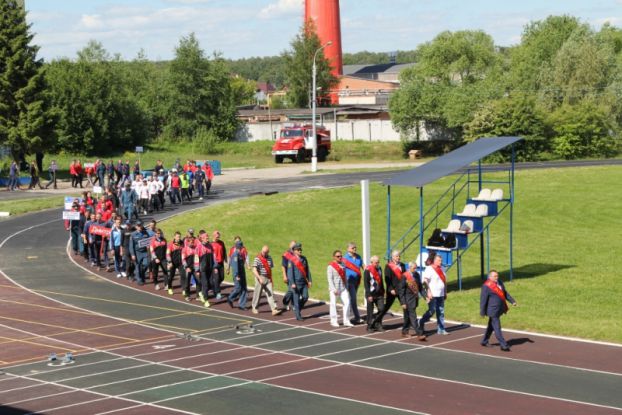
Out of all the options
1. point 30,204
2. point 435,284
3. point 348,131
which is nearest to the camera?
point 435,284

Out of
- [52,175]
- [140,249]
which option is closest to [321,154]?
[52,175]

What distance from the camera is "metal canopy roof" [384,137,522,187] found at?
24.4 meters

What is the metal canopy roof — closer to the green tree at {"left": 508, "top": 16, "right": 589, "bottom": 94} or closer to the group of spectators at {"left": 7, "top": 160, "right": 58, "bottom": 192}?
the group of spectators at {"left": 7, "top": 160, "right": 58, "bottom": 192}

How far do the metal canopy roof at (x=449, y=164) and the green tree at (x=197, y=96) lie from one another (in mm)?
60074

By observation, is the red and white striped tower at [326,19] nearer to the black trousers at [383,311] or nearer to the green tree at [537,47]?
the green tree at [537,47]

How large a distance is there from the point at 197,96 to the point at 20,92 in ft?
91.0

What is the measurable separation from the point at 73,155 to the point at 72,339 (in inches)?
2310

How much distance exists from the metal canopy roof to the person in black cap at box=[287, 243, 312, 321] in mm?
3646

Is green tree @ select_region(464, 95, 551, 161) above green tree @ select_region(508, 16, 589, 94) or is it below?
below

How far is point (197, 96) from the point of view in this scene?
86.8m

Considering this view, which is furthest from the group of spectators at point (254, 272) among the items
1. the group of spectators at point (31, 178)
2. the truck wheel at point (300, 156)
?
the truck wheel at point (300, 156)

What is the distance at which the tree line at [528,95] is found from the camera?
65812 mm

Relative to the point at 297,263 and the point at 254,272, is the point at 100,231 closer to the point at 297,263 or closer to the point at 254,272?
the point at 254,272

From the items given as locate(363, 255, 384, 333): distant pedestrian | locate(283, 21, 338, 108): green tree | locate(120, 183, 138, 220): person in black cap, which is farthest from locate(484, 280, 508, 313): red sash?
locate(283, 21, 338, 108): green tree
